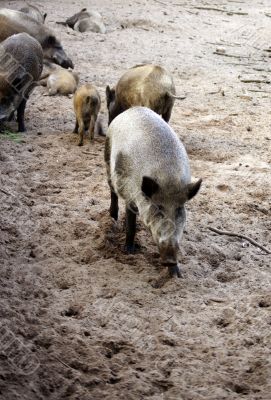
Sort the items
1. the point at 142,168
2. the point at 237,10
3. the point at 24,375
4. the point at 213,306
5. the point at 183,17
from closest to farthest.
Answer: the point at 24,375 < the point at 213,306 < the point at 142,168 < the point at 183,17 < the point at 237,10

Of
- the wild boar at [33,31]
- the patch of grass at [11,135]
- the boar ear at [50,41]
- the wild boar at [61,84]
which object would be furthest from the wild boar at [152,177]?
the boar ear at [50,41]

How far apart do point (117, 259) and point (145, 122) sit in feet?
3.33

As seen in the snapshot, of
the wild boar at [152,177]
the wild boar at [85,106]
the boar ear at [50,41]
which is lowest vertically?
the boar ear at [50,41]

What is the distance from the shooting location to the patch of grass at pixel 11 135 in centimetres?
688

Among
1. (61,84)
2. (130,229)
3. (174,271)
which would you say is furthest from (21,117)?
(174,271)

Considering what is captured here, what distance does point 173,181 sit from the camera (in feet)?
13.6

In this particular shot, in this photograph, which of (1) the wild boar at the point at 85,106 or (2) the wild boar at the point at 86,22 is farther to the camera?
(2) the wild boar at the point at 86,22

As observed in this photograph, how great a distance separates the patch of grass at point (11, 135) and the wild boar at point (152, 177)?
2451 millimetres

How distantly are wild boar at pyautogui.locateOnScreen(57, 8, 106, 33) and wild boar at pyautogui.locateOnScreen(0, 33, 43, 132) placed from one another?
5.05 meters

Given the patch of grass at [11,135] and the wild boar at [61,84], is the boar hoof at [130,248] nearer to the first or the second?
the patch of grass at [11,135]

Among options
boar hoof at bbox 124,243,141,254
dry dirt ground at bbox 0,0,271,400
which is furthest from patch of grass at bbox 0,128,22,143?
boar hoof at bbox 124,243,141,254

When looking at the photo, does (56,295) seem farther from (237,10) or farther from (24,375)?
(237,10)

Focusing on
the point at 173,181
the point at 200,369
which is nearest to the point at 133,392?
the point at 200,369

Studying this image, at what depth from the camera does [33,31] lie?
9.32 meters
